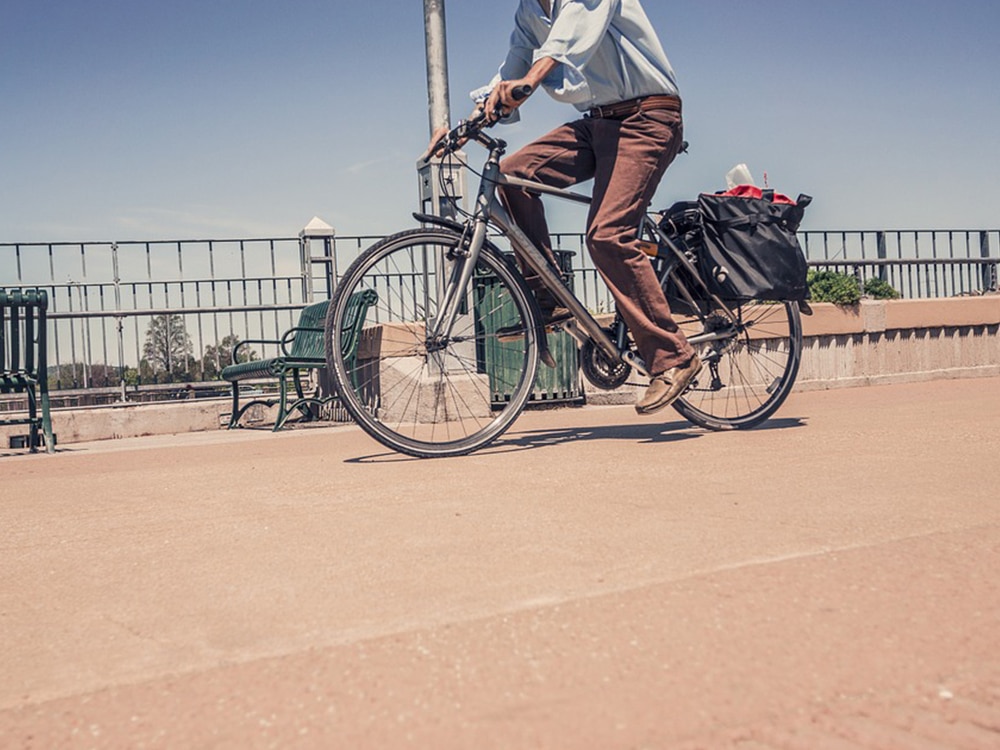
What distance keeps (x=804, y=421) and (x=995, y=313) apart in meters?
5.70

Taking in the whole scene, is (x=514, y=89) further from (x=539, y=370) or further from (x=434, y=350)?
(x=539, y=370)

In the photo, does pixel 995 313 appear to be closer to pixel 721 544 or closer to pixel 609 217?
pixel 609 217

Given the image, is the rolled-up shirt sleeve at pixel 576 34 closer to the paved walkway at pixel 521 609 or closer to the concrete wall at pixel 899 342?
the paved walkway at pixel 521 609

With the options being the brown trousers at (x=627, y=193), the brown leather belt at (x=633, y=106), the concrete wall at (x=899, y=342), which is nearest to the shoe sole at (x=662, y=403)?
the brown trousers at (x=627, y=193)

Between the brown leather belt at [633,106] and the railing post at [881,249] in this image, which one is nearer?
the brown leather belt at [633,106]

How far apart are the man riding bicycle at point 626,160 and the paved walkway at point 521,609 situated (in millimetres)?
854

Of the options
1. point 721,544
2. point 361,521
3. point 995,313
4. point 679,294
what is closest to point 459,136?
point 679,294

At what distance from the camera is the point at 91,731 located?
5.01 ft

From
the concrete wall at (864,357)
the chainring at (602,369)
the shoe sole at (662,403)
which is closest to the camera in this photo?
the shoe sole at (662,403)

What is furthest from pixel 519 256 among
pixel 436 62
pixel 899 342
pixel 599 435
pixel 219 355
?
pixel 219 355

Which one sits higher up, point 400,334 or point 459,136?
point 459,136

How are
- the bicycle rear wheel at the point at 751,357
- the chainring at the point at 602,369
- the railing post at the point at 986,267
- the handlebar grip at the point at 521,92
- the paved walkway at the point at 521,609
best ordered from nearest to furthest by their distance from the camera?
the paved walkway at the point at 521,609 < the handlebar grip at the point at 521,92 < the chainring at the point at 602,369 < the bicycle rear wheel at the point at 751,357 < the railing post at the point at 986,267

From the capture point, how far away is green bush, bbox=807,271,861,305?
9.33 m

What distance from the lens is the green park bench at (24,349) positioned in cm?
693
